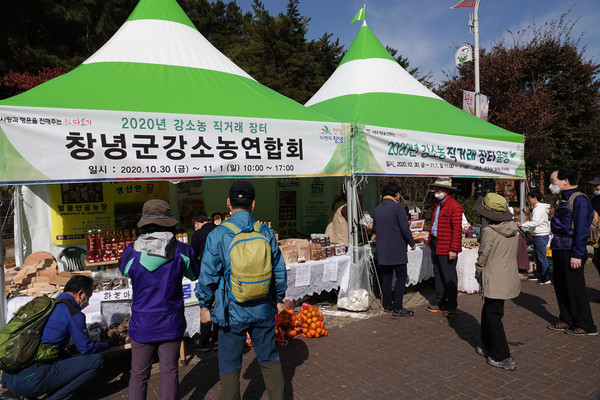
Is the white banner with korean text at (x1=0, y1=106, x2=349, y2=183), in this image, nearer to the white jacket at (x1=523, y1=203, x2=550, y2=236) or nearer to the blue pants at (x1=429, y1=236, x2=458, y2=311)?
the blue pants at (x1=429, y1=236, x2=458, y2=311)

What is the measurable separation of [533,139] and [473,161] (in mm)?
8723

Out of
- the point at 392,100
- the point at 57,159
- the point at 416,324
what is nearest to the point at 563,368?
the point at 416,324

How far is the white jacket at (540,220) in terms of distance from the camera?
22.1 ft

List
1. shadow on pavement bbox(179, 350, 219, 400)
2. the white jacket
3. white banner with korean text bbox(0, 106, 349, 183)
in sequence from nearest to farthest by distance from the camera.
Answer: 1. shadow on pavement bbox(179, 350, 219, 400)
2. white banner with korean text bbox(0, 106, 349, 183)
3. the white jacket

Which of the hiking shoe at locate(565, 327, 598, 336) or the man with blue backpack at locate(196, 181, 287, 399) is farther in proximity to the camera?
the hiking shoe at locate(565, 327, 598, 336)

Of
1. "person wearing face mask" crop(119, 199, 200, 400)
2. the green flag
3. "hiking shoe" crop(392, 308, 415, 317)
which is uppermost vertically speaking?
the green flag

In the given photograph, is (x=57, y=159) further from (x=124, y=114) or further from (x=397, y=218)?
(x=397, y=218)

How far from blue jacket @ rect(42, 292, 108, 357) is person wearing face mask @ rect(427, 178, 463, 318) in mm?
4317

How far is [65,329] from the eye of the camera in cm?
305

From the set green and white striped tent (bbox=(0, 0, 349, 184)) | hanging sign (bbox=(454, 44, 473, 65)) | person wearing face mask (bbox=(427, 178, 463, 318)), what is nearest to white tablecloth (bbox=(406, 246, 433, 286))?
person wearing face mask (bbox=(427, 178, 463, 318))

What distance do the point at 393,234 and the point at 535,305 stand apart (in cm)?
254

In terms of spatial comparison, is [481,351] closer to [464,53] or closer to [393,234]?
[393,234]

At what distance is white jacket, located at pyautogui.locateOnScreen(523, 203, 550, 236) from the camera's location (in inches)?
265

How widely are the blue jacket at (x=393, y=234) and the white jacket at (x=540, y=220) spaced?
2966 millimetres
